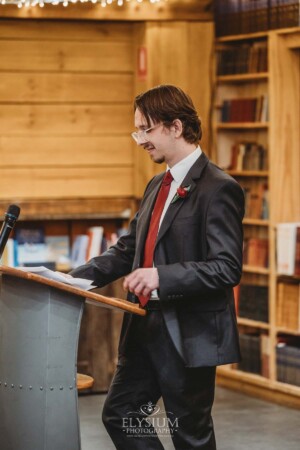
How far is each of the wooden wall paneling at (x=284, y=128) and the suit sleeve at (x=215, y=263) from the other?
9.86ft

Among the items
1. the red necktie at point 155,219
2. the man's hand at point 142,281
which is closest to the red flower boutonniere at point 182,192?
the red necktie at point 155,219

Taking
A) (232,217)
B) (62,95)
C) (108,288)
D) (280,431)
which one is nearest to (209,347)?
(232,217)

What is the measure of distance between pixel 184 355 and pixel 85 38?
12.3 feet

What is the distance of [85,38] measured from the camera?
7043 millimetres

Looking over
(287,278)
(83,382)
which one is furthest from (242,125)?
(83,382)

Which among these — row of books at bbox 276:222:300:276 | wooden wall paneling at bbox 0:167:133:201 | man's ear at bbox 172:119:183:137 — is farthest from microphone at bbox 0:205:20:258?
wooden wall paneling at bbox 0:167:133:201

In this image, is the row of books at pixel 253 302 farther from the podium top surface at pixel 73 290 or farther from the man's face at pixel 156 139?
the podium top surface at pixel 73 290

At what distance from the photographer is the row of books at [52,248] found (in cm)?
694

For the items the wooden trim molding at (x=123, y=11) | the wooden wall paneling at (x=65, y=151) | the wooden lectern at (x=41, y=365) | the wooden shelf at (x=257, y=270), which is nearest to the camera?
the wooden lectern at (x=41, y=365)

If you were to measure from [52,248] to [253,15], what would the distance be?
6.79 feet

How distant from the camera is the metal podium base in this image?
3627 mm

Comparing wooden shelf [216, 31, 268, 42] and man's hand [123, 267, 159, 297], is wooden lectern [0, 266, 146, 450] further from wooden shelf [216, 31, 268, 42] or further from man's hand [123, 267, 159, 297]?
wooden shelf [216, 31, 268, 42]

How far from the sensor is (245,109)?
23.3 feet

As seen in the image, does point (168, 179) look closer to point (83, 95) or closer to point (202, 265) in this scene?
point (202, 265)
